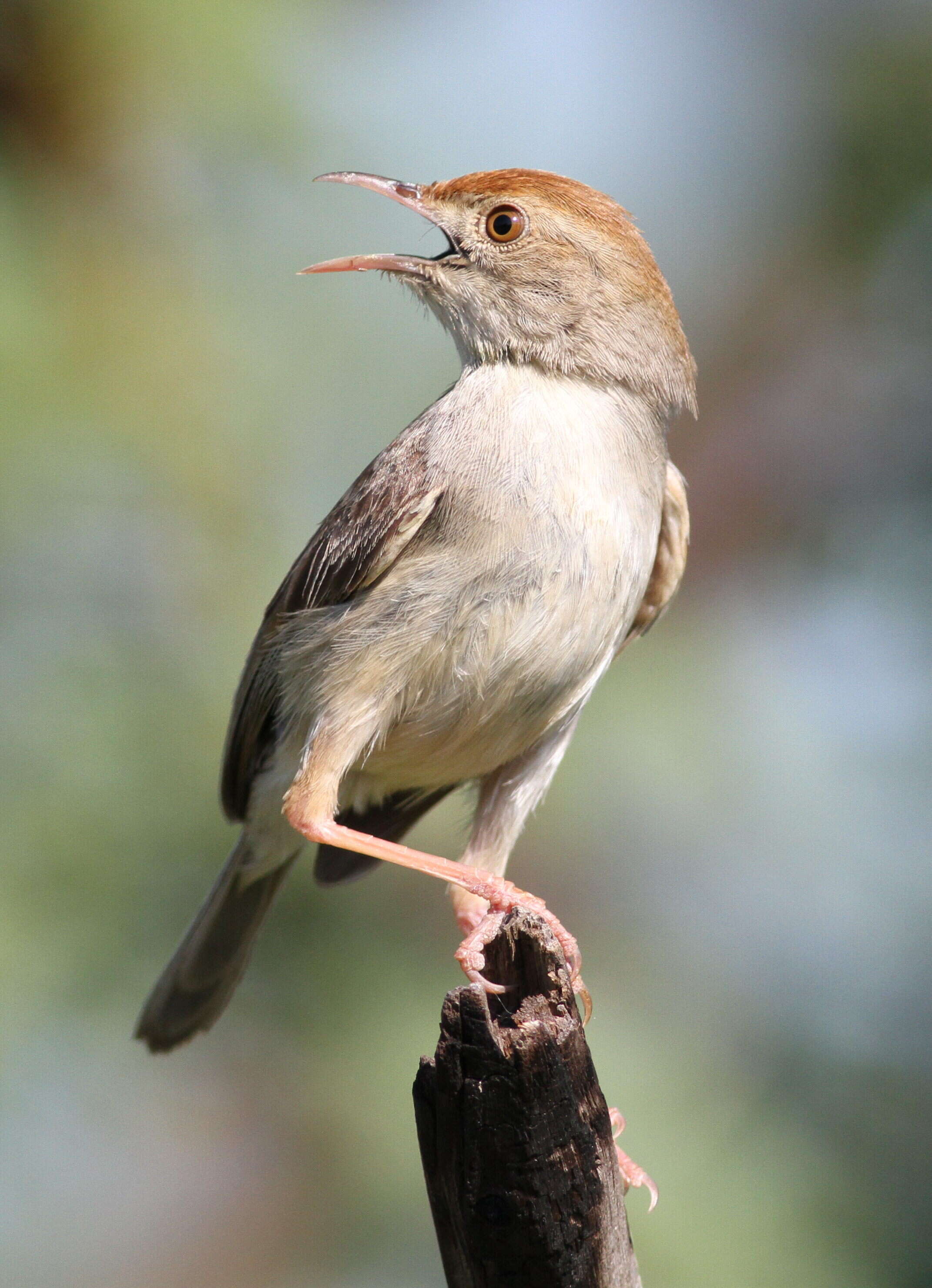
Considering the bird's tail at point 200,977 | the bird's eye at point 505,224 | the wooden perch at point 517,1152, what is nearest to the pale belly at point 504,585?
the bird's eye at point 505,224

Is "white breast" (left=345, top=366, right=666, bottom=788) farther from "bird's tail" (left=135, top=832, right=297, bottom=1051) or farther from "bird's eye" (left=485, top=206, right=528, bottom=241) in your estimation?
"bird's tail" (left=135, top=832, right=297, bottom=1051)

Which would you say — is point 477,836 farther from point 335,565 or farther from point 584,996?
point 335,565

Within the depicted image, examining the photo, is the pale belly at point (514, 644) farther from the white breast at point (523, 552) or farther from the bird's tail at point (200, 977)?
the bird's tail at point (200, 977)

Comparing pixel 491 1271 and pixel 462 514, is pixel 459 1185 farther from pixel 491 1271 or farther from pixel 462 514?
pixel 462 514

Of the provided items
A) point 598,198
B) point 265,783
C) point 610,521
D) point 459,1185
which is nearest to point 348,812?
point 265,783

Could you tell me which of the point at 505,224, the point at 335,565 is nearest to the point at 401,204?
the point at 505,224

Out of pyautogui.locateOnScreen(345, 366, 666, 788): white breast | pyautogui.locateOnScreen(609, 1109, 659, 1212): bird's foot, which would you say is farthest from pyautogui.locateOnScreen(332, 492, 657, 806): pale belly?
pyautogui.locateOnScreen(609, 1109, 659, 1212): bird's foot
